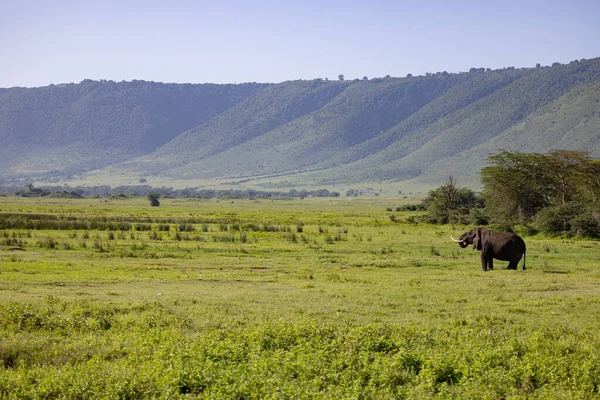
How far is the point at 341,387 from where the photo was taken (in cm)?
1052

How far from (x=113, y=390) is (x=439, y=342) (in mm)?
5888

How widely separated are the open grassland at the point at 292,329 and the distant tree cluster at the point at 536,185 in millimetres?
25483

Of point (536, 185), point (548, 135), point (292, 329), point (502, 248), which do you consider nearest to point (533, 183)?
point (536, 185)

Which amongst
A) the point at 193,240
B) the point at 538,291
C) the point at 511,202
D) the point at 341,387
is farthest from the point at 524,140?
the point at 341,387

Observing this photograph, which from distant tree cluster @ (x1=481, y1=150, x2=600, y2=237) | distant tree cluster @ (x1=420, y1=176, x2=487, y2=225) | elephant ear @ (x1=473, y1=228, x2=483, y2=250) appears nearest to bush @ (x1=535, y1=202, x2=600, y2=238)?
distant tree cluster @ (x1=481, y1=150, x2=600, y2=237)

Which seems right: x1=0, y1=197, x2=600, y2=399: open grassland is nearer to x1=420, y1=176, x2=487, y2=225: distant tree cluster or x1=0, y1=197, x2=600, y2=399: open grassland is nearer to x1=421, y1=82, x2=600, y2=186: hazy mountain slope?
x1=420, y1=176, x2=487, y2=225: distant tree cluster

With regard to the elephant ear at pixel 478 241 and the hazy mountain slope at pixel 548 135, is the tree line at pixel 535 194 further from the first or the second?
the hazy mountain slope at pixel 548 135

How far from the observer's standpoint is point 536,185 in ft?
186

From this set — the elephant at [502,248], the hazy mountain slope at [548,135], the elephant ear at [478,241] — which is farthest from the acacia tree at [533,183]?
the hazy mountain slope at [548,135]

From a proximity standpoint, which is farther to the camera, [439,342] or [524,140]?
[524,140]

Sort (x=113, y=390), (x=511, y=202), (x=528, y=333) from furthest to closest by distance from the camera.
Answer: (x=511, y=202) → (x=528, y=333) → (x=113, y=390)

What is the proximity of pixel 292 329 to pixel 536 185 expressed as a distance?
156 ft

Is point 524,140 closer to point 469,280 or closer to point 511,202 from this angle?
point 511,202

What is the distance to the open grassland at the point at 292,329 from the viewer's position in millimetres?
10523
